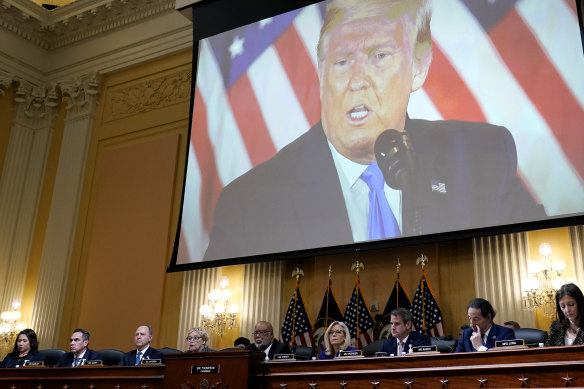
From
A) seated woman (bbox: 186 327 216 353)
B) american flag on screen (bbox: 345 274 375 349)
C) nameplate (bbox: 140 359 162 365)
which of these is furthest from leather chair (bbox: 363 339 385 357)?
nameplate (bbox: 140 359 162 365)

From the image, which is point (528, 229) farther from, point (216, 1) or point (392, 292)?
point (216, 1)

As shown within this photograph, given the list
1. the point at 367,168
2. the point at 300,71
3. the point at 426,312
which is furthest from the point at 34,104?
the point at 426,312

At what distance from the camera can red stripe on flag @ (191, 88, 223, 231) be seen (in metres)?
8.46

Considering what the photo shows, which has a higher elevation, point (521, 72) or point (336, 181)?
point (521, 72)

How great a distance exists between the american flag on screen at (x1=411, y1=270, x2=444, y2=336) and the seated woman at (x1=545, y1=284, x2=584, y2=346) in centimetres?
241

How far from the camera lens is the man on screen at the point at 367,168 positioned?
664 centimetres

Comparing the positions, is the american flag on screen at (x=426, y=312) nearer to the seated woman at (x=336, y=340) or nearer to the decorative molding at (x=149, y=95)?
the seated woman at (x=336, y=340)

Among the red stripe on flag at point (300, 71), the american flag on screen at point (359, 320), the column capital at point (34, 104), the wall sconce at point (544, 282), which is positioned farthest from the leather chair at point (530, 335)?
the column capital at point (34, 104)

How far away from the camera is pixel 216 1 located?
930 cm

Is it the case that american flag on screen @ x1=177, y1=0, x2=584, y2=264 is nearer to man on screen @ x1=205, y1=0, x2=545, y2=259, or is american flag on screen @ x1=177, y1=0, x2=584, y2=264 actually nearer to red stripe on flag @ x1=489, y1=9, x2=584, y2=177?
red stripe on flag @ x1=489, y1=9, x2=584, y2=177

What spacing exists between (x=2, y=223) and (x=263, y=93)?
4.67m

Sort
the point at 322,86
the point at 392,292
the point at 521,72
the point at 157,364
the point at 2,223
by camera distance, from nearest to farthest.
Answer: the point at 157,364 → the point at 521,72 → the point at 392,292 → the point at 322,86 → the point at 2,223

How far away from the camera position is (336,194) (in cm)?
748

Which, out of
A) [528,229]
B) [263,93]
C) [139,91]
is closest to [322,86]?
[263,93]
